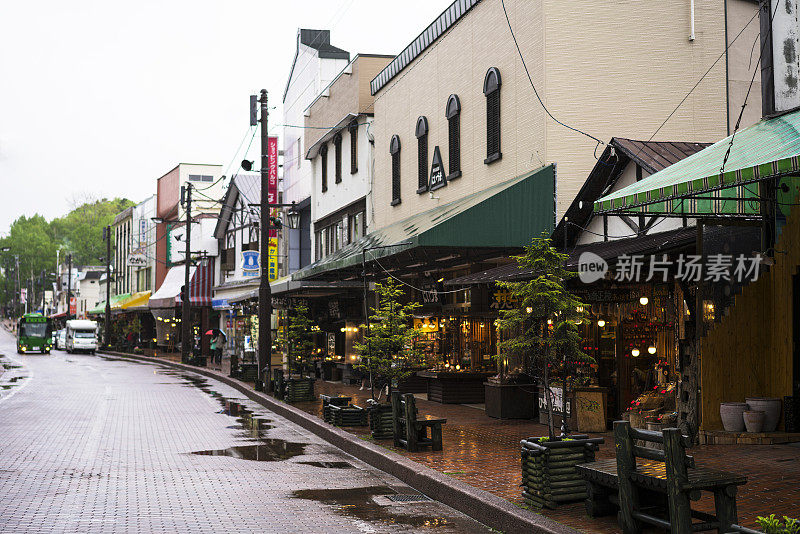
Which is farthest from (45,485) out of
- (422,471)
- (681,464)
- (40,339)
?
(40,339)

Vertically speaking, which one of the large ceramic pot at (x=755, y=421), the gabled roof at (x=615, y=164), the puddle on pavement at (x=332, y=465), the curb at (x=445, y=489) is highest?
the gabled roof at (x=615, y=164)

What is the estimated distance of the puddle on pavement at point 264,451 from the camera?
45.8 feet

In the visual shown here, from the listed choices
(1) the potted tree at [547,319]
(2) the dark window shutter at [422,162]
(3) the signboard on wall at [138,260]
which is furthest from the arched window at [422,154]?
(3) the signboard on wall at [138,260]

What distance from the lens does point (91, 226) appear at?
13338 cm

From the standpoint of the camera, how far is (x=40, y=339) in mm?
66812

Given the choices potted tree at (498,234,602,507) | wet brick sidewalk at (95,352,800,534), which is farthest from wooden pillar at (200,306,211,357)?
potted tree at (498,234,602,507)

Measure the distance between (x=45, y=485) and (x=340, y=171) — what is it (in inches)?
881

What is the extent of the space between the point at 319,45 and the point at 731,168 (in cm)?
3408

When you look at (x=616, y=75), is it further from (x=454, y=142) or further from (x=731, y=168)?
(x=731, y=168)

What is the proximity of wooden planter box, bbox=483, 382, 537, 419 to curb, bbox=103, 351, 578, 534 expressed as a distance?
3.27m

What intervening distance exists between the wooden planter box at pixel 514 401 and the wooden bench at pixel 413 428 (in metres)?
4.07

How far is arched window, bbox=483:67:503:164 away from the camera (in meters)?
19.8

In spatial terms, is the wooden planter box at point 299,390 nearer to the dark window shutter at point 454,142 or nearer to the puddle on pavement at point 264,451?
the dark window shutter at point 454,142

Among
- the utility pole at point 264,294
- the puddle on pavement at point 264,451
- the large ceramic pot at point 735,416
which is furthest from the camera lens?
the utility pole at point 264,294
